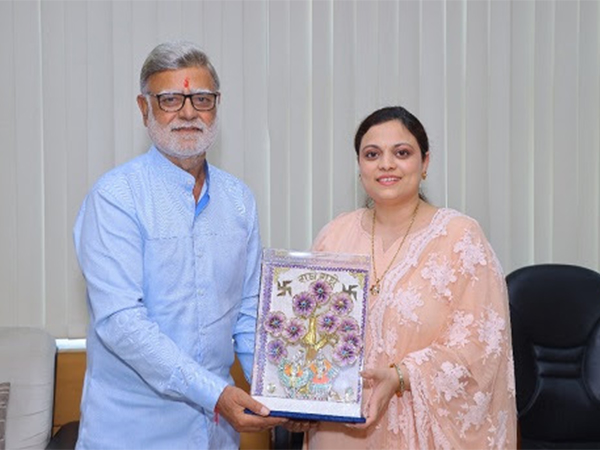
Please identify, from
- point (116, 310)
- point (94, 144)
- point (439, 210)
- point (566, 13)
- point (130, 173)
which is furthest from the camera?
point (566, 13)

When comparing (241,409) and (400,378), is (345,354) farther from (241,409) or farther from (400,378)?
(241,409)

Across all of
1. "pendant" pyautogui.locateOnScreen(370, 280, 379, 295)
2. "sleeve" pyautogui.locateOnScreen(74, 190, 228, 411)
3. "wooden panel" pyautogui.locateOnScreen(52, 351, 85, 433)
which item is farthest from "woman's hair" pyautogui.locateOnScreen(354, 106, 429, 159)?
"wooden panel" pyautogui.locateOnScreen(52, 351, 85, 433)

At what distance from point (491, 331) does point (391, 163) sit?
1.64 ft

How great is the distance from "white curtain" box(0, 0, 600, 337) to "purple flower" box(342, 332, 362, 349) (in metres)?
1.28

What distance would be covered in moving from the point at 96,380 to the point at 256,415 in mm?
419

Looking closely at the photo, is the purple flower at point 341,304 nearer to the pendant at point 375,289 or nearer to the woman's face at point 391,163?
the pendant at point 375,289

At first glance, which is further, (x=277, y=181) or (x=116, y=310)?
(x=277, y=181)

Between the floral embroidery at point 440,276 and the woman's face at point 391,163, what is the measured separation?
0.22m

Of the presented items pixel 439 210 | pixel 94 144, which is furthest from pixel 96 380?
pixel 94 144

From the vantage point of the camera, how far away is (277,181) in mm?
3195

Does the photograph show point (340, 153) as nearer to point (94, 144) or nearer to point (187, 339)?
point (94, 144)

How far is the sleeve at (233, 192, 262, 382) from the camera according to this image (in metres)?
2.17

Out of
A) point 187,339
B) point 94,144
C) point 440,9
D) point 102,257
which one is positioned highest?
point 440,9

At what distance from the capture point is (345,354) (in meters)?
1.96
